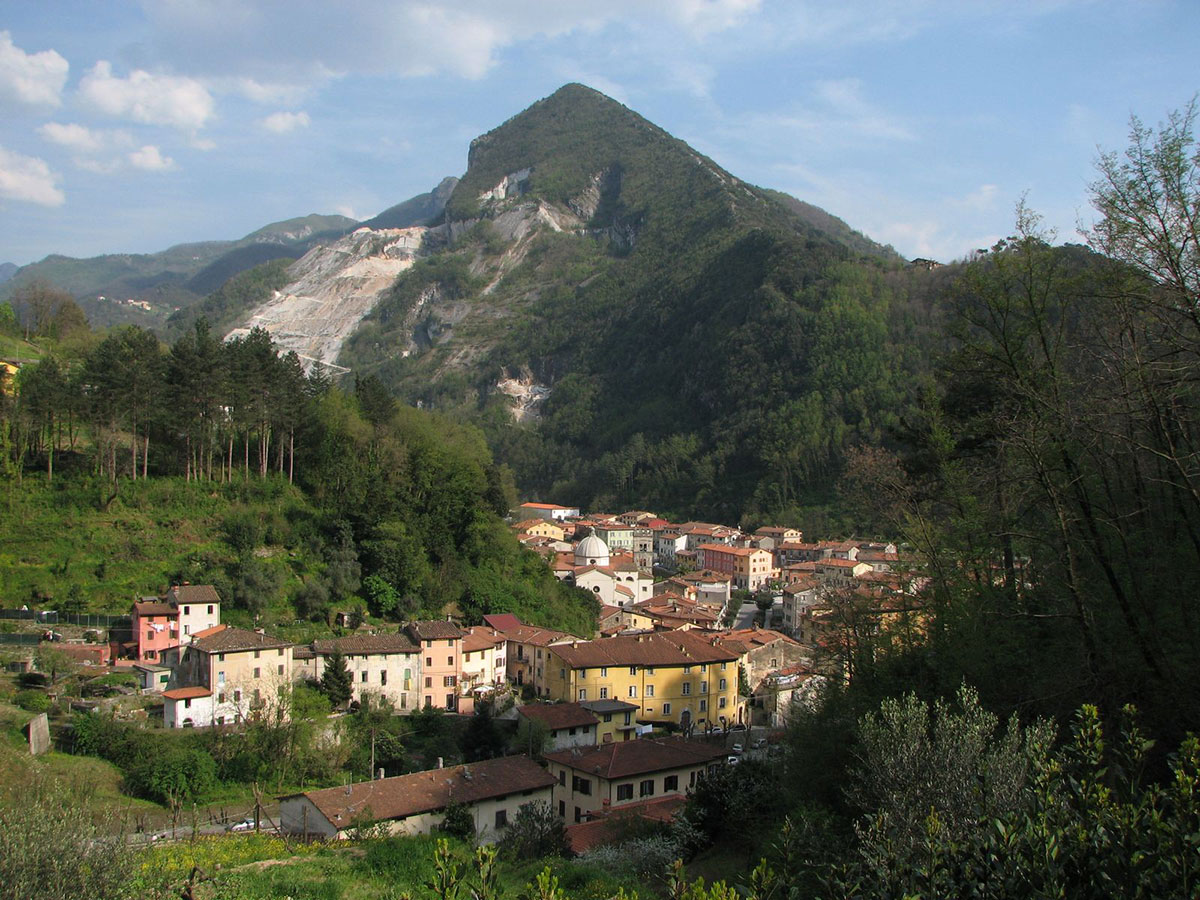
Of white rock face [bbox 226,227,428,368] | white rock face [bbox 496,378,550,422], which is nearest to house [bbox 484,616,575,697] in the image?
white rock face [bbox 496,378,550,422]

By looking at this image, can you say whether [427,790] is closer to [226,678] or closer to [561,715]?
[226,678]

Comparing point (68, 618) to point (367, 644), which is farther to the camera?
point (367, 644)

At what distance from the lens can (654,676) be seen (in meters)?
34.2

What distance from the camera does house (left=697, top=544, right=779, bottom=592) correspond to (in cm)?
6575

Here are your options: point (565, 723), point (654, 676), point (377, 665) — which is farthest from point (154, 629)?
point (654, 676)

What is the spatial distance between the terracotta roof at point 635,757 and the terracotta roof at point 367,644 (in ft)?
25.4

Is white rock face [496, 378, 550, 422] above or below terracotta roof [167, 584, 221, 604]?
above

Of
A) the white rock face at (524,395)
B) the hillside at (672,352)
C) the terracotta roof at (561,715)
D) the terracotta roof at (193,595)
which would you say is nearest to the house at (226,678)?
the terracotta roof at (193,595)

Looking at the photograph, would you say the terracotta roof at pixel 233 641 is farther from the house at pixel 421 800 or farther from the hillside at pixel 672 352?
the hillside at pixel 672 352

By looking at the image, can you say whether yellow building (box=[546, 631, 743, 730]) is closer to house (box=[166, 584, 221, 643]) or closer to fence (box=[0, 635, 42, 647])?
house (box=[166, 584, 221, 643])

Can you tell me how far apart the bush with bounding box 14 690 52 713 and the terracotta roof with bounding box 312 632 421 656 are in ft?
25.0

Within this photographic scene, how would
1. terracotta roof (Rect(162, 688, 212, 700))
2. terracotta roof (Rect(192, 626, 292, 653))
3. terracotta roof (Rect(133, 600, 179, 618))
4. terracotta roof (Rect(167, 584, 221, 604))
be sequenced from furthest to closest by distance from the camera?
terracotta roof (Rect(167, 584, 221, 604))
terracotta roof (Rect(133, 600, 179, 618))
terracotta roof (Rect(192, 626, 292, 653))
terracotta roof (Rect(162, 688, 212, 700))

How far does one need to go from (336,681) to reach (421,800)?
31.2ft

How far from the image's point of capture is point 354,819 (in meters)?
18.0
